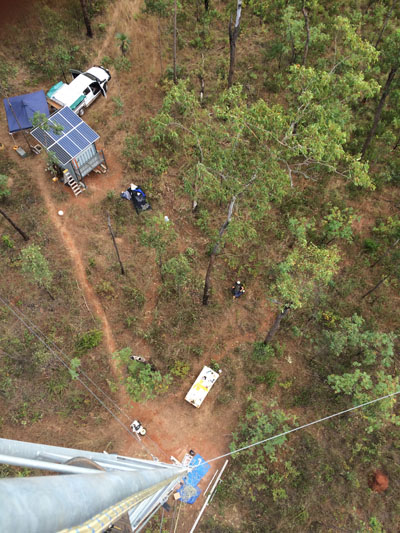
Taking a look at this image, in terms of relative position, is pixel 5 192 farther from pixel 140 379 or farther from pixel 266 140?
pixel 266 140

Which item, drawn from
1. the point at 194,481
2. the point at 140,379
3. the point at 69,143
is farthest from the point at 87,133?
the point at 194,481

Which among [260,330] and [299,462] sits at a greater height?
[260,330]

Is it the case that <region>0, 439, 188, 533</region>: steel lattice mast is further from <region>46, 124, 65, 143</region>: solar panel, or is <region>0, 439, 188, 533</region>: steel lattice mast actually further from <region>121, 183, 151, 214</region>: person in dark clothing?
<region>46, 124, 65, 143</region>: solar panel

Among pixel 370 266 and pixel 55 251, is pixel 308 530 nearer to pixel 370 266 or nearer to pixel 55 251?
pixel 370 266

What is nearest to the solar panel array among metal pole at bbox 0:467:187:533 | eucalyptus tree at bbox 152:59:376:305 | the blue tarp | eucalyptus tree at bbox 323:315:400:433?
the blue tarp

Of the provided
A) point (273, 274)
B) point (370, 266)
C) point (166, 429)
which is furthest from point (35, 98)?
point (370, 266)
